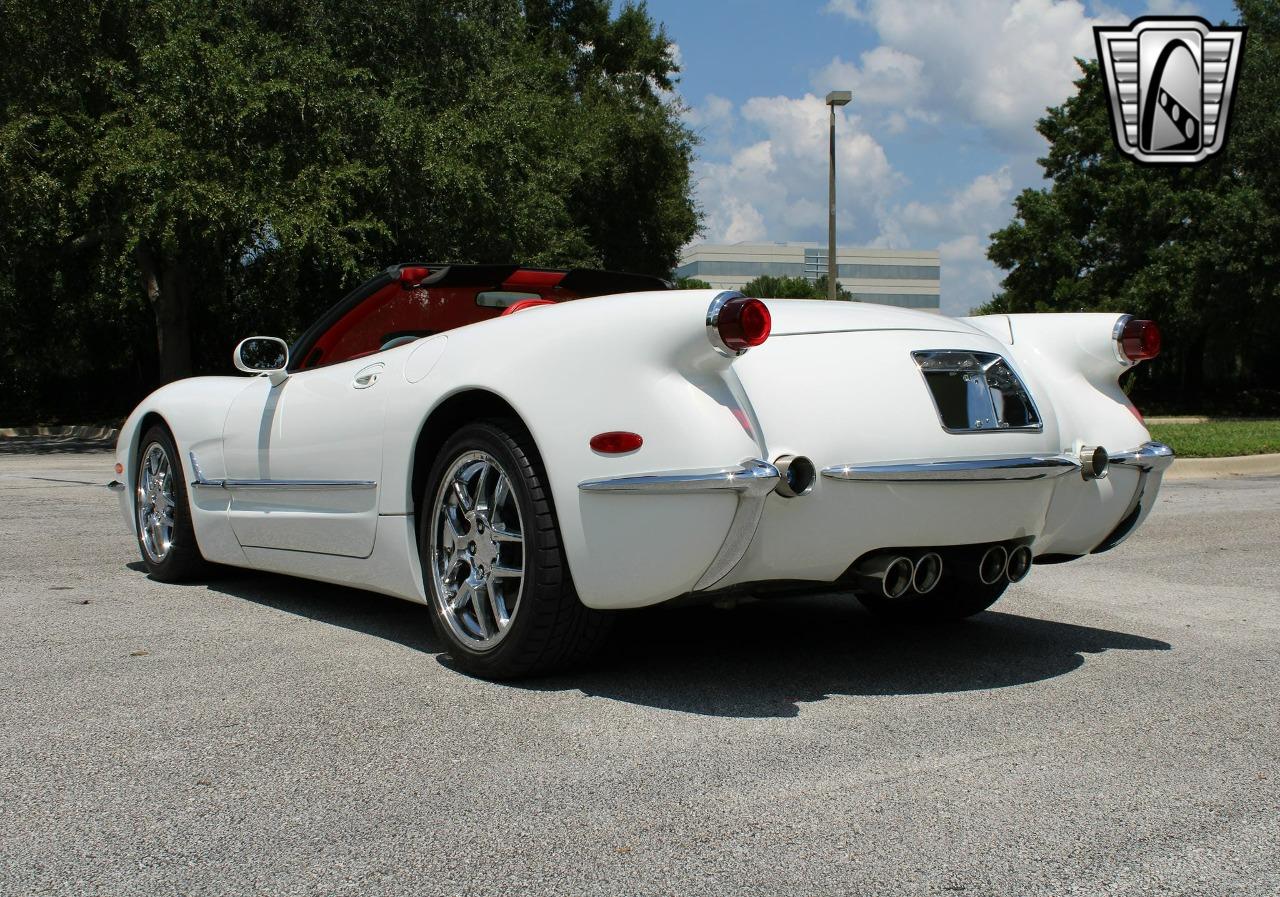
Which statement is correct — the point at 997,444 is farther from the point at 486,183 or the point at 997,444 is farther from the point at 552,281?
the point at 486,183

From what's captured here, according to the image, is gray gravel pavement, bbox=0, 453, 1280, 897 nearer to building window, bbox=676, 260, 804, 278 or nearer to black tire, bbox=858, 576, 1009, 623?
black tire, bbox=858, 576, 1009, 623

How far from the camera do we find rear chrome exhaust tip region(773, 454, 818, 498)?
3305 millimetres

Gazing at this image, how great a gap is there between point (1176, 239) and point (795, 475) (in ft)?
120

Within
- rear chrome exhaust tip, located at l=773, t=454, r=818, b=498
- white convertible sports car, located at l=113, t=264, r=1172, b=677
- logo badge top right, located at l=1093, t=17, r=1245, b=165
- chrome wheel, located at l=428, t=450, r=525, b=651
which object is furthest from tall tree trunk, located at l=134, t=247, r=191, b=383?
rear chrome exhaust tip, located at l=773, t=454, r=818, b=498

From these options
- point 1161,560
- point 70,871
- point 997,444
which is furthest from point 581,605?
point 1161,560

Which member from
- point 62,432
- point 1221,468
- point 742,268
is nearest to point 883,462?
point 1221,468

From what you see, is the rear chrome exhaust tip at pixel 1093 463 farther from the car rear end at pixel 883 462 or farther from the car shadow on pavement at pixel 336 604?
the car shadow on pavement at pixel 336 604

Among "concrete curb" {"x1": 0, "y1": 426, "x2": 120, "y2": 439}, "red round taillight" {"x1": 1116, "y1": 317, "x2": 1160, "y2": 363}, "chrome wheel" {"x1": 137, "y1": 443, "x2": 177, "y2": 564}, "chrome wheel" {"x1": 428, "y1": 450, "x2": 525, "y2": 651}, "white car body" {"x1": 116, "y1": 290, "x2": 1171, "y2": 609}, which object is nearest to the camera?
"white car body" {"x1": 116, "y1": 290, "x2": 1171, "y2": 609}

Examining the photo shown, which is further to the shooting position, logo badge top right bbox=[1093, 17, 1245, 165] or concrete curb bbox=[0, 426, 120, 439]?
concrete curb bbox=[0, 426, 120, 439]

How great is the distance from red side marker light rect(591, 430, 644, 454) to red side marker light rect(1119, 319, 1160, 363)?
6.42 feet

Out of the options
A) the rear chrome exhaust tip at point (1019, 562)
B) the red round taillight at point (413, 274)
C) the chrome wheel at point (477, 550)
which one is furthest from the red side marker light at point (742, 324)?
the red round taillight at point (413, 274)

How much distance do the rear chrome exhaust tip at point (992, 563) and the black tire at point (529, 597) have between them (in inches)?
44.7

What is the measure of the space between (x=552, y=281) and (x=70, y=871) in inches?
122

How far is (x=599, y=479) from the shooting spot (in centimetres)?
334
